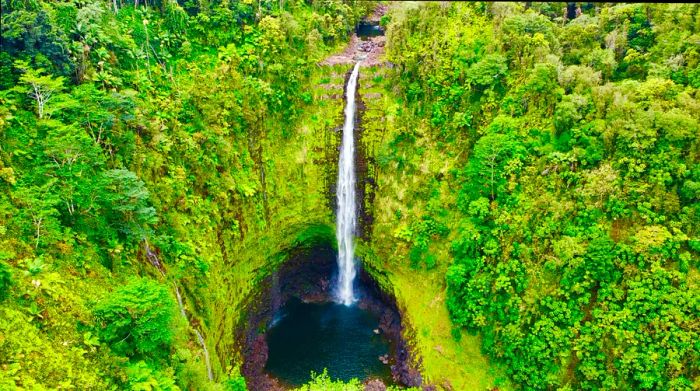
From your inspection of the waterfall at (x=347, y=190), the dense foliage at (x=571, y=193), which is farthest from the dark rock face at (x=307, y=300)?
the dense foliage at (x=571, y=193)

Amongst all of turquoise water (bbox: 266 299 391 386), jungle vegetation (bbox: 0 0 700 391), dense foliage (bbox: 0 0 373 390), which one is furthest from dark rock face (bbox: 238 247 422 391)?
dense foliage (bbox: 0 0 373 390)

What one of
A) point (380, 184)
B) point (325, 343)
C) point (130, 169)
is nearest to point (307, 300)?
point (325, 343)

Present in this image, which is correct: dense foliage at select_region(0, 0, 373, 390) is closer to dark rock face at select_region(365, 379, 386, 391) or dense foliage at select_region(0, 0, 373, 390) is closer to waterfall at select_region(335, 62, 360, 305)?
waterfall at select_region(335, 62, 360, 305)

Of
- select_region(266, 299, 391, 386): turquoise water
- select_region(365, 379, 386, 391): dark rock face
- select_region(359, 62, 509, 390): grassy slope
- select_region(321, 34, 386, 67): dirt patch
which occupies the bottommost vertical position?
select_region(365, 379, 386, 391): dark rock face

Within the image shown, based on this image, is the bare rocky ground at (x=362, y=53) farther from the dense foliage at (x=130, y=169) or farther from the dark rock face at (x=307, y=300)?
the dark rock face at (x=307, y=300)

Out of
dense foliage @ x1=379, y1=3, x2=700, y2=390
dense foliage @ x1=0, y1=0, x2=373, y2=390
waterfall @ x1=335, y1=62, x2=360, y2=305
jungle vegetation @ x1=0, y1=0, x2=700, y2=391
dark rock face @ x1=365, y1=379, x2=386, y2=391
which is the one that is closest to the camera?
dense foliage @ x1=0, y1=0, x2=373, y2=390

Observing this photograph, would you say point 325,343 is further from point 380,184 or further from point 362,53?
point 362,53

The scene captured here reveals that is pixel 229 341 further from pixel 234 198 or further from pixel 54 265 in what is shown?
pixel 54 265

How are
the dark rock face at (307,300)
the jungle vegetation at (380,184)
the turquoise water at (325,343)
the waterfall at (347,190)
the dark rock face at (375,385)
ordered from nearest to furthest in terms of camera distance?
the jungle vegetation at (380,184) < the dark rock face at (375,385) < the dark rock face at (307,300) < the turquoise water at (325,343) < the waterfall at (347,190)

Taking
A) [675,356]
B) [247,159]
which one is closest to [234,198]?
[247,159]
